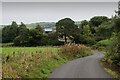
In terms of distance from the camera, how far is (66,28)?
242 ft

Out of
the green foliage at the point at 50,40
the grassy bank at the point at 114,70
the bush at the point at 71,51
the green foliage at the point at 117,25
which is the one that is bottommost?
the green foliage at the point at 50,40

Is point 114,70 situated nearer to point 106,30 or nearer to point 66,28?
point 106,30

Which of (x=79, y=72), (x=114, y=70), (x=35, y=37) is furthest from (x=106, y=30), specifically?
(x=35, y=37)

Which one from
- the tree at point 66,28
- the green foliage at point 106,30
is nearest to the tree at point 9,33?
the tree at point 66,28

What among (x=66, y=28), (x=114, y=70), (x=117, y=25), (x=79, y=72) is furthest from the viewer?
(x=66, y=28)

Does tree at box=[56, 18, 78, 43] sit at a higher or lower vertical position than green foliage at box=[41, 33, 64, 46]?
higher

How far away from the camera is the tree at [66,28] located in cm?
7275

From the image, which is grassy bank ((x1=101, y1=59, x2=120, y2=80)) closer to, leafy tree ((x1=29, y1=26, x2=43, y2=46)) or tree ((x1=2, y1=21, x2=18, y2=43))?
leafy tree ((x1=29, y1=26, x2=43, y2=46))

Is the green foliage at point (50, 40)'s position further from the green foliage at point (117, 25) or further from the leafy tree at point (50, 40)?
the green foliage at point (117, 25)

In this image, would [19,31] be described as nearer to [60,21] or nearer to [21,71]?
[60,21]

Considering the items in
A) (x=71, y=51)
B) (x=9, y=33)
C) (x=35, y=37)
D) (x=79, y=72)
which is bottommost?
(x=35, y=37)

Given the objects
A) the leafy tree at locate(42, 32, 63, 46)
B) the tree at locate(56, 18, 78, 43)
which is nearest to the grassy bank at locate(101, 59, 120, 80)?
the leafy tree at locate(42, 32, 63, 46)

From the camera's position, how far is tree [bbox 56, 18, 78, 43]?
72.8 meters

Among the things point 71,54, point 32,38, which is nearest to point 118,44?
point 71,54
